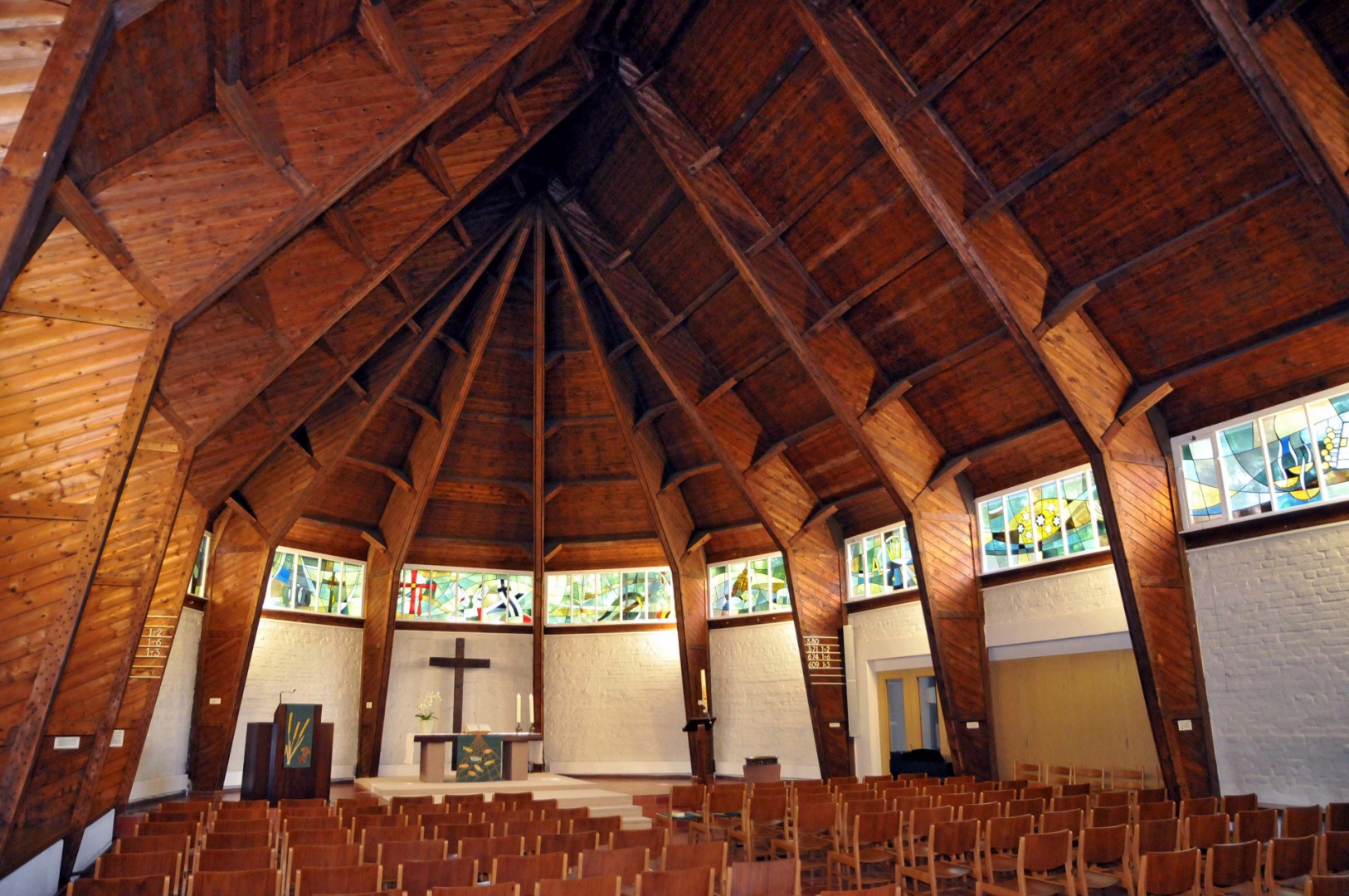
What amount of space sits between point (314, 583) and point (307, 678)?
2151 millimetres

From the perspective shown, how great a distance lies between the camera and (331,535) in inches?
859

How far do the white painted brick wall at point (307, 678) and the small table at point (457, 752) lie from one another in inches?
196

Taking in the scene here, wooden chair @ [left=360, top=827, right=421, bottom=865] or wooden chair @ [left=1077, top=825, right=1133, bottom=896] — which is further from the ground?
wooden chair @ [left=360, top=827, right=421, bottom=865]

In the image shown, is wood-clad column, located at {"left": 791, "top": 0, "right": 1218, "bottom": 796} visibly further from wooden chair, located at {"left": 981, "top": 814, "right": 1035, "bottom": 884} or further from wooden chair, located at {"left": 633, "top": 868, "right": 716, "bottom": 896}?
wooden chair, located at {"left": 633, "top": 868, "right": 716, "bottom": 896}

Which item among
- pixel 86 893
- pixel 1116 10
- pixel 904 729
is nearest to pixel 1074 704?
pixel 904 729

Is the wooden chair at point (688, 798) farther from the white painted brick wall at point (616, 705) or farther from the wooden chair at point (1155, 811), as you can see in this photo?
the white painted brick wall at point (616, 705)

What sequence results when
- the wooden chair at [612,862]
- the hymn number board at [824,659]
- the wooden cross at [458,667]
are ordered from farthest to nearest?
the wooden cross at [458,667]
the hymn number board at [824,659]
the wooden chair at [612,862]

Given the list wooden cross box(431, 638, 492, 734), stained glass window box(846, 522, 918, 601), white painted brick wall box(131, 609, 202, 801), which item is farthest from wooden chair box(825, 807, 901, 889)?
wooden cross box(431, 638, 492, 734)

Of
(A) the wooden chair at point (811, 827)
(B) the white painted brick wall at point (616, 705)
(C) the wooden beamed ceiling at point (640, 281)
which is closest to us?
(C) the wooden beamed ceiling at point (640, 281)

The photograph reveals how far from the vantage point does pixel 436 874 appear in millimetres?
5824

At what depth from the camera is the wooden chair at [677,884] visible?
496cm

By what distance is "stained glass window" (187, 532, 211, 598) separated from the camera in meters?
17.5

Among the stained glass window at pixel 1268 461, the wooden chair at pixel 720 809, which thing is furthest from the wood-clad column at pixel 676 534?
the stained glass window at pixel 1268 461

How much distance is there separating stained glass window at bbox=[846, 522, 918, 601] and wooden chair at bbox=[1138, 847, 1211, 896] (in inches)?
498
